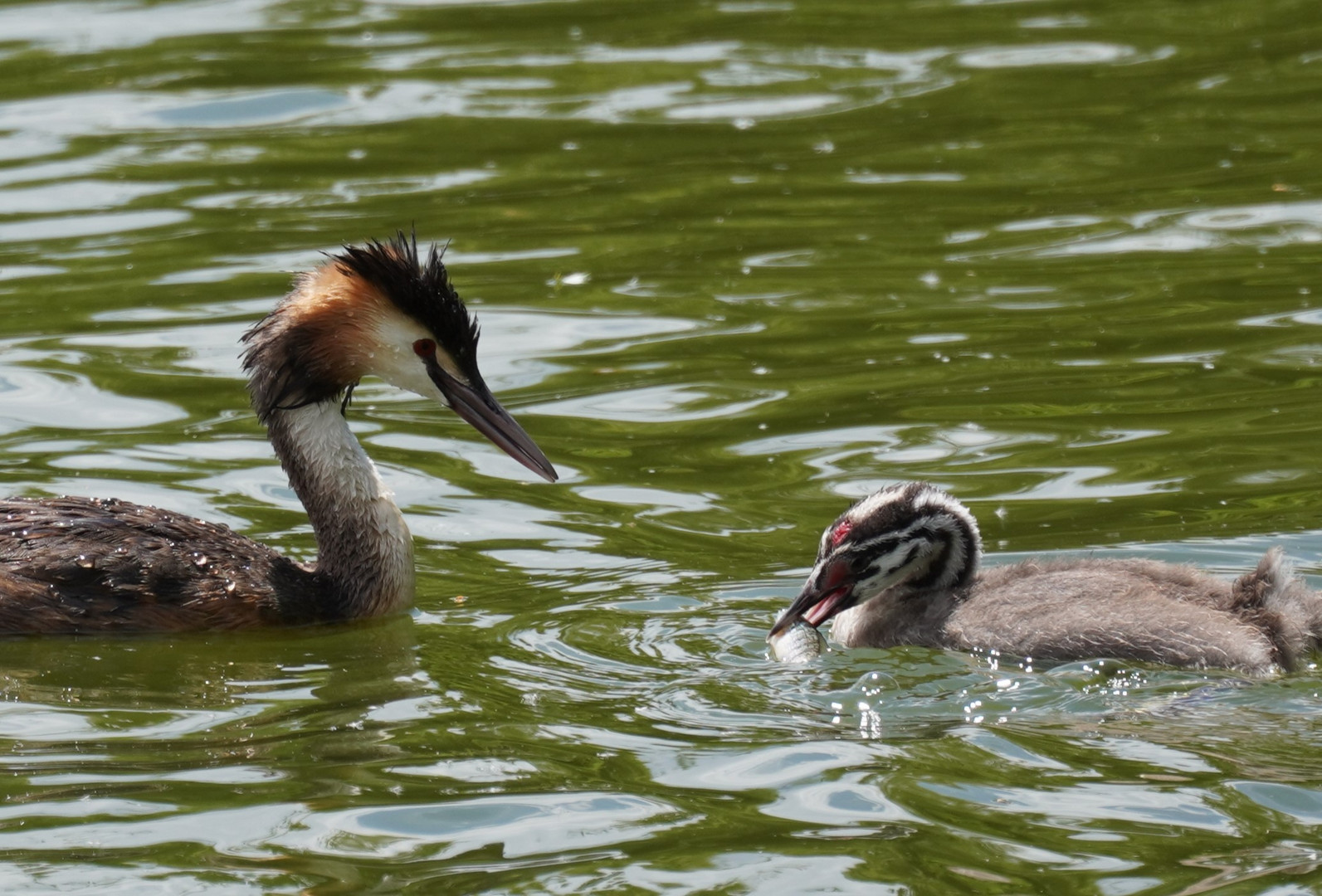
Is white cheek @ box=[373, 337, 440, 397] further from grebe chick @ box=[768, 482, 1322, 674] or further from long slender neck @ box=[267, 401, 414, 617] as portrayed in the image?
grebe chick @ box=[768, 482, 1322, 674]

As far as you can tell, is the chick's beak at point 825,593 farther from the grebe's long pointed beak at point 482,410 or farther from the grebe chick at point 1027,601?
the grebe's long pointed beak at point 482,410

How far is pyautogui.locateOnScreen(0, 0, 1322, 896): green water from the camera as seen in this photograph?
20.4 feet

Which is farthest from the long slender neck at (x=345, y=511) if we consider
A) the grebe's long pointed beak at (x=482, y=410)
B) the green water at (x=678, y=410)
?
the grebe's long pointed beak at (x=482, y=410)

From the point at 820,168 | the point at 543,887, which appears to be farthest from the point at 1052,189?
the point at 543,887

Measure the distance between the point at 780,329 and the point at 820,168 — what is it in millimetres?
2938

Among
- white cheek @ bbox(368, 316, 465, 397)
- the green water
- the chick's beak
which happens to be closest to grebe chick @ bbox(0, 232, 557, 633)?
white cheek @ bbox(368, 316, 465, 397)

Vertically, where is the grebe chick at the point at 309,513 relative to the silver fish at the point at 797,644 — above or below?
above

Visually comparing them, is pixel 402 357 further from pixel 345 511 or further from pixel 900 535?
pixel 900 535

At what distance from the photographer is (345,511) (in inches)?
340

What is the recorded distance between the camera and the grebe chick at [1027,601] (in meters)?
7.33

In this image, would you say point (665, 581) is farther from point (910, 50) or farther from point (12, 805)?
point (910, 50)

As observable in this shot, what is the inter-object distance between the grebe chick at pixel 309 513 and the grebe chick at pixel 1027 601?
1.26 metres

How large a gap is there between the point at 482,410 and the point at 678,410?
1.97 metres

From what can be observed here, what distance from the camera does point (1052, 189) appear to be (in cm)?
1368
